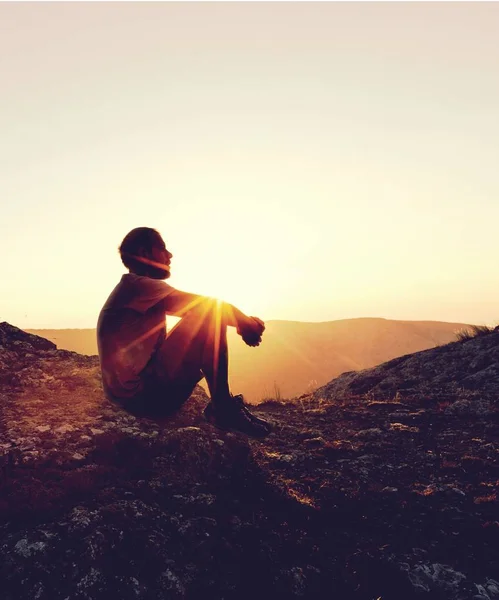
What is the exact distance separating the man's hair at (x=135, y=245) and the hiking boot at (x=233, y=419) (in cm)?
174

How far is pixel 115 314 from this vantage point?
419 centimetres

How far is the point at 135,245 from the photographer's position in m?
4.47

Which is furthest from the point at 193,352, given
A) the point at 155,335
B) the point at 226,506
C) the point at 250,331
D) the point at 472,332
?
the point at 472,332

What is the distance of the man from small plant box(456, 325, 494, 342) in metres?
8.00

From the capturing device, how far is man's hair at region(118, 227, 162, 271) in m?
4.47

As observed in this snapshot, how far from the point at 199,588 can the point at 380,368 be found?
8422 millimetres

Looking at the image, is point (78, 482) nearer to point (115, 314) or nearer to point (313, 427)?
point (115, 314)

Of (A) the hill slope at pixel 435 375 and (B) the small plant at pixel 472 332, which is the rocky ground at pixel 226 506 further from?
(B) the small plant at pixel 472 332

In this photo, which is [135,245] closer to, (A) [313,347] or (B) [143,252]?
(B) [143,252]

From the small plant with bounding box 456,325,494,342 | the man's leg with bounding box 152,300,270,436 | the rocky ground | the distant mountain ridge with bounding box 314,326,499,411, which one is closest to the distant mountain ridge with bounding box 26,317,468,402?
the small plant with bounding box 456,325,494,342

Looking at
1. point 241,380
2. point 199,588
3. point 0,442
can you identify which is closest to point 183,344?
point 0,442

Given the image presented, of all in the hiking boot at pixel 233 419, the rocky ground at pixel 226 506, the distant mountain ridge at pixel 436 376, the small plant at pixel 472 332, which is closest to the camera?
the rocky ground at pixel 226 506

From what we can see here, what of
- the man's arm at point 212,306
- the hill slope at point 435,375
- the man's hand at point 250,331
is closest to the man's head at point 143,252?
the man's arm at point 212,306

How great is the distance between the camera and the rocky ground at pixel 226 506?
2.93 meters
